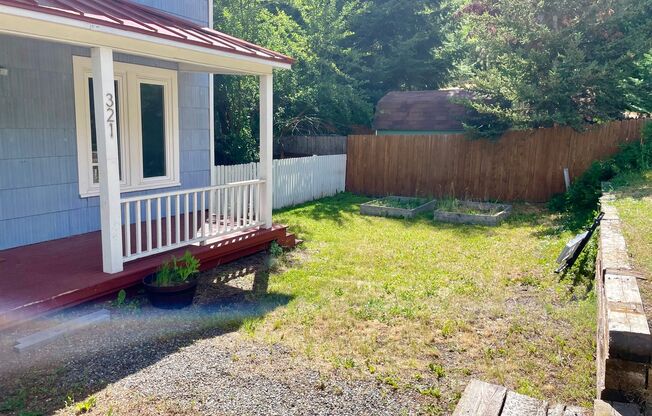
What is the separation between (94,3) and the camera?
513cm

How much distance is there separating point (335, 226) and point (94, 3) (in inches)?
222

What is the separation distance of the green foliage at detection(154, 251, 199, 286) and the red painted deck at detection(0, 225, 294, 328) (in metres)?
0.21

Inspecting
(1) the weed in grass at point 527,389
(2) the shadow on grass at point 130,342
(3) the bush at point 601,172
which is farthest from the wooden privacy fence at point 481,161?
(1) the weed in grass at point 527,389

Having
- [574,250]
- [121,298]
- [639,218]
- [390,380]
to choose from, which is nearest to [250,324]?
[121,298]

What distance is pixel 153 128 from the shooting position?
7191mm

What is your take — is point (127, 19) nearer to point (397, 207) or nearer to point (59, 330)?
point (59, 330)

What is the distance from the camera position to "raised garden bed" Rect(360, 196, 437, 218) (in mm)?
10656

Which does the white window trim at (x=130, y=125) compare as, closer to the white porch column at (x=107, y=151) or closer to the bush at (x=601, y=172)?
the white porch column at (x=107, y=151)

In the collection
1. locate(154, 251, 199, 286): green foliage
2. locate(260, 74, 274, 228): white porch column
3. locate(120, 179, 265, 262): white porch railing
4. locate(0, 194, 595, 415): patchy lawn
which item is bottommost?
locate(0, 194, 595, 415): patchy lawn

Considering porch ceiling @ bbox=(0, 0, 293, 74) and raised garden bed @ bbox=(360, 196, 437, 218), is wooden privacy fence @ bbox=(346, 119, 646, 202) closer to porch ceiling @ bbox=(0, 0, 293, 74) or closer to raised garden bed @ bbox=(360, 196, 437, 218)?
raised garden bed @ bbox=(360, 196, 437, 218)

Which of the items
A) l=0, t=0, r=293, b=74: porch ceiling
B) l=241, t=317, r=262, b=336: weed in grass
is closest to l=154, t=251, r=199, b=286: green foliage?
l=241, t=317, r=262, b=336: weed in grass

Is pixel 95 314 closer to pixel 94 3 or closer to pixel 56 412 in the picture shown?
pixel 56 412

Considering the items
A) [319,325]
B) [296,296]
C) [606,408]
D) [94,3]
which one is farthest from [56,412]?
[94,3]

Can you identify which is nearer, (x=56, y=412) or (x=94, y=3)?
(x=56, y=412)
